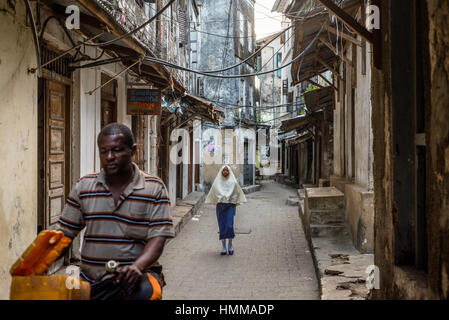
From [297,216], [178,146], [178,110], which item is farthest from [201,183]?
[178,110]

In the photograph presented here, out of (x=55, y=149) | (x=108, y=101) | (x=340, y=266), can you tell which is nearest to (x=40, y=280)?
(x=55, y=149)

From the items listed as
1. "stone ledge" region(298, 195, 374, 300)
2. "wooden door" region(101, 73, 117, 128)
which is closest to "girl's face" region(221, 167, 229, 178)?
"stone ledge" region(298, 195, 374, 300)

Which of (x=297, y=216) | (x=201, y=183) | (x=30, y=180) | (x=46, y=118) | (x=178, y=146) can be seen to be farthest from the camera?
(x=201, y=183)

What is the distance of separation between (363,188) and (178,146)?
9.93 m

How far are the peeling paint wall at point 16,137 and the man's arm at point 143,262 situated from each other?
2.61m

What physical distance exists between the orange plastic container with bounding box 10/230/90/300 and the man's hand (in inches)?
6.5

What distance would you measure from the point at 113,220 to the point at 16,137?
2.74 m

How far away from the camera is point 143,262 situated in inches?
96.6

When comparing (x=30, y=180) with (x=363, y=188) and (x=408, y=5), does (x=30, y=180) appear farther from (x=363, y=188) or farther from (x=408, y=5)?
(x=363, y=188)

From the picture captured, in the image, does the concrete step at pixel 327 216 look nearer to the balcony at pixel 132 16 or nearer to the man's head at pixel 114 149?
the balcony at pixel 132 16

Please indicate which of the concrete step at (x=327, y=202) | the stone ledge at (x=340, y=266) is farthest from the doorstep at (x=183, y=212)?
the stone ledge at (x=340, y=266)

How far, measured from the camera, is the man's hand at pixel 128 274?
2.37m

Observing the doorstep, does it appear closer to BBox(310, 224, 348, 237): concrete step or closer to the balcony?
BBox(310, 224, 348, 237): concrete step
